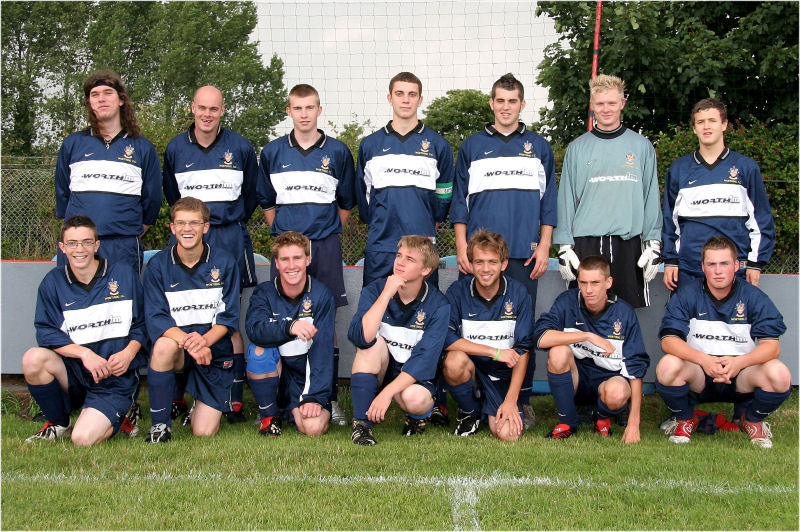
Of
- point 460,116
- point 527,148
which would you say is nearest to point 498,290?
point 527,148

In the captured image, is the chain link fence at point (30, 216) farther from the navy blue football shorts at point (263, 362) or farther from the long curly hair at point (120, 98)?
the navy blue football shorts at point (263, 362)

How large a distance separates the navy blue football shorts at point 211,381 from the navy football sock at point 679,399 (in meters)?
2.53

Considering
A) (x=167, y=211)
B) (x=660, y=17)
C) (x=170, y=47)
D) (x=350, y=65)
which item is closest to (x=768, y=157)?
(x=660, y=17)

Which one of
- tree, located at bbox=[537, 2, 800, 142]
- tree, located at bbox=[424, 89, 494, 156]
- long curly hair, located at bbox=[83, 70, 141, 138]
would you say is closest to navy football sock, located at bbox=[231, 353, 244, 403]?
long curly hair, located at bbox=[83, 70, 141, 138]

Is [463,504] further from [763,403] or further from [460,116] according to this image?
[460,116]

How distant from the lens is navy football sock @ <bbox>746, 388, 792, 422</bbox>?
3935 millimetres

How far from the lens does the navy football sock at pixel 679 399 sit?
406cm

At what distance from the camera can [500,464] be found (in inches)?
137

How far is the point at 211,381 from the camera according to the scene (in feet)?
13.8

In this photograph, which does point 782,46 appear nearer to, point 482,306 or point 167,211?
point 482,306

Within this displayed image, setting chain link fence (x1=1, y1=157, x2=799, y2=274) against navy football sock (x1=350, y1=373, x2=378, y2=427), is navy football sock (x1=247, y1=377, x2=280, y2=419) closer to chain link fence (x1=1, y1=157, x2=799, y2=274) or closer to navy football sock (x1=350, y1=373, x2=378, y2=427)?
navy football sock (x1=350, y1=373, x2=378, y2=427)

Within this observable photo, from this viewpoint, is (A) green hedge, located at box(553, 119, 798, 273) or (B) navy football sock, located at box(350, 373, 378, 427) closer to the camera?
(B) navy football sock, located at box(350, 373, 378, 427)

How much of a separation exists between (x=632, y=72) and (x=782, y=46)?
1730 millimetres

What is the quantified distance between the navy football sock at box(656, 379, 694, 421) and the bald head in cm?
320
